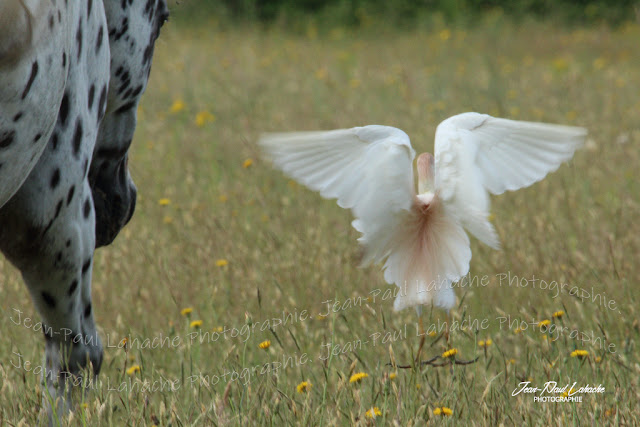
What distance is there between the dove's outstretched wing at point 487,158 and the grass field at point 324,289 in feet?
1.10

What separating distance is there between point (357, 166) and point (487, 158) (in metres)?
0.38

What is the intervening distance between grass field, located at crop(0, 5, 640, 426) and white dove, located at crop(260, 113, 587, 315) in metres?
0.17

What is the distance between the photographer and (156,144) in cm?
617

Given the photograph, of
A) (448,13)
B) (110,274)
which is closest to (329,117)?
(110,274)

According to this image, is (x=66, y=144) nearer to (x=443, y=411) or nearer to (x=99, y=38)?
(x=99, y=38)

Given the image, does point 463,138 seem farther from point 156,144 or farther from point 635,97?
point 635,97

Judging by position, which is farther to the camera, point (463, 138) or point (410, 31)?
point (410, 31)

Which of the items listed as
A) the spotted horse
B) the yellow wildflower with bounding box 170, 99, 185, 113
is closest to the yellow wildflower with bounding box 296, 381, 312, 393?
the spotted horse

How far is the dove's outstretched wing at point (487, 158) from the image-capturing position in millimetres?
2264

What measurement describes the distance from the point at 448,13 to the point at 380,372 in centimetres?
1255

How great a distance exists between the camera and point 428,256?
97.8 inches

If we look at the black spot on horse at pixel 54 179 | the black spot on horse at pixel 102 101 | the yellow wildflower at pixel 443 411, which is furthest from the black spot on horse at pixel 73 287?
the yellow wildflower at pixel 443 411

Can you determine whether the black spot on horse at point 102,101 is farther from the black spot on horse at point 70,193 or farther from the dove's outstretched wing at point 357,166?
the dove's outstretched wing at point 357,166

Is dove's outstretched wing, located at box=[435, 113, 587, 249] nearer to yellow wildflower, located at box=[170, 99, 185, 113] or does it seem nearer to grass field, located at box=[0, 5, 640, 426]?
grass field, located at box=[0, 5, 640, 426]
